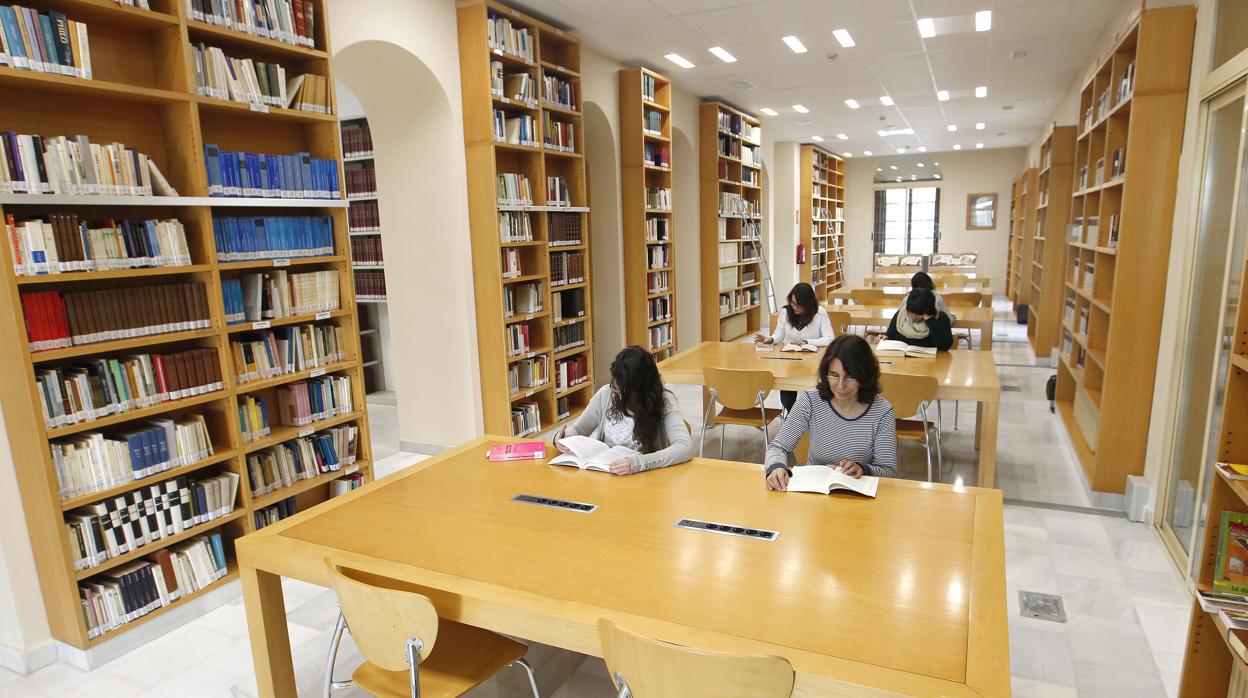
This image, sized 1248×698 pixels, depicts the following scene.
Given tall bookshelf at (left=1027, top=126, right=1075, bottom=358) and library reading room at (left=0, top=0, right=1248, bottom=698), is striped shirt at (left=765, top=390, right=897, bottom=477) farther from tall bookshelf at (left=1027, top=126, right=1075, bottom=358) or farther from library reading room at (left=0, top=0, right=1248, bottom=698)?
tall bookshelf at (left=1027, top=126, right=1075, bottom=358)

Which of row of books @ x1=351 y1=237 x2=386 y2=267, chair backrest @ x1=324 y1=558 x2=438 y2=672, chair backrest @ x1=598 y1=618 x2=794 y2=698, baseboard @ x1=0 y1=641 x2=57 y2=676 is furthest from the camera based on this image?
row of books @ x1=351 y1=237 x2=386 y2=267

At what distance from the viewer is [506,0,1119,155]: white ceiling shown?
16.4ft

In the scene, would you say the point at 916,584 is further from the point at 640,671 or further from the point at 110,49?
the point at 110,49

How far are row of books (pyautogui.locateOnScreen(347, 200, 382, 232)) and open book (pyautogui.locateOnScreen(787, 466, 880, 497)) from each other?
4.36 meters

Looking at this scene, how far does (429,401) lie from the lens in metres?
5.07

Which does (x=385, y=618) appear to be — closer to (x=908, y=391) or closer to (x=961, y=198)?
(x=908, y=391)

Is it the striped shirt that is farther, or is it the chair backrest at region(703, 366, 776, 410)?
the chair backrest at region(703, 366, 776, 410)

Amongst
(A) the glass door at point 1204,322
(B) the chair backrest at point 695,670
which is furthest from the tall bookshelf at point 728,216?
(B) the chair backrest at point 695,670

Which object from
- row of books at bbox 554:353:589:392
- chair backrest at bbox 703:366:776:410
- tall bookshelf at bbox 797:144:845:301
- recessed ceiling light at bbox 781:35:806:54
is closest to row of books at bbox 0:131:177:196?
chair backrest at bbox 703:366:776:410

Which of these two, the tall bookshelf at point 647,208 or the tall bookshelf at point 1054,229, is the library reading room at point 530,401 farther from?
the tall bookshelf at point 1054,229

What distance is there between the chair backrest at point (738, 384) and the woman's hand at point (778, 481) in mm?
1717

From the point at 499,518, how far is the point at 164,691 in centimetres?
158

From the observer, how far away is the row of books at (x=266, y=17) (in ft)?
9.59

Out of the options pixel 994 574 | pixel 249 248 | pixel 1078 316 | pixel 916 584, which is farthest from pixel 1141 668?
pixel 249 248
